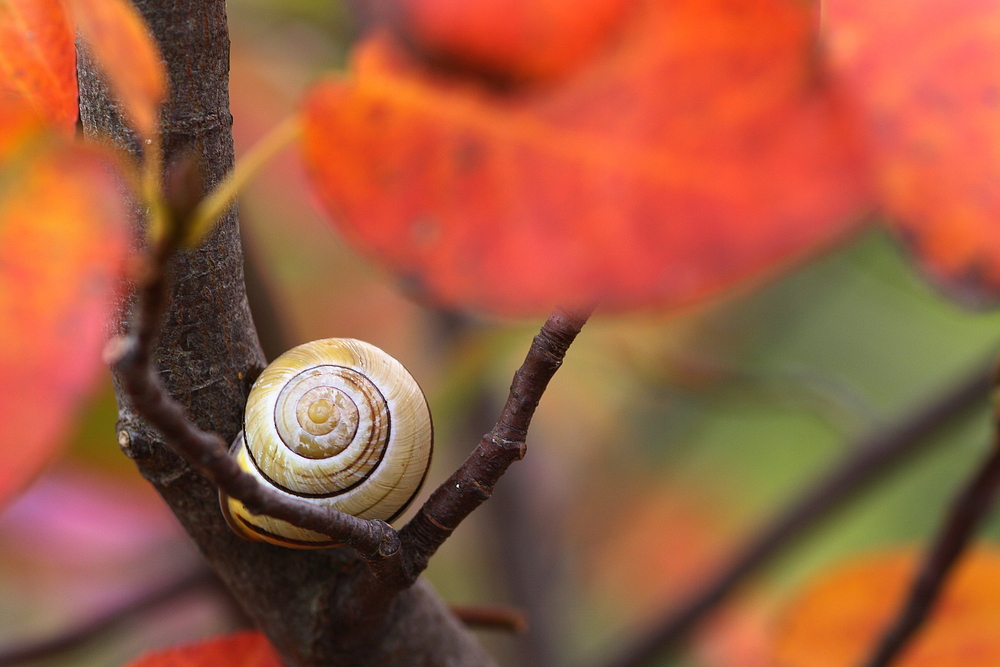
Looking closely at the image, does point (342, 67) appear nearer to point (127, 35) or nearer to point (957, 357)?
point (127, 35)

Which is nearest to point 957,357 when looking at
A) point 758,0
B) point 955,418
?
point 955,418

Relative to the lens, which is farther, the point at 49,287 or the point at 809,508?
the point at 809,508

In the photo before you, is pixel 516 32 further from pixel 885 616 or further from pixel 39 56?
pixel 885 616

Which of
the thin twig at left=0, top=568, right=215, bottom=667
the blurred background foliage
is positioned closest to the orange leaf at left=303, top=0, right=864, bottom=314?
the blurred background foliage

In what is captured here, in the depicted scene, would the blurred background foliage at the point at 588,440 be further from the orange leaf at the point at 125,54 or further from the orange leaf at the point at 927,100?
the orange leaf at the point at 125,54

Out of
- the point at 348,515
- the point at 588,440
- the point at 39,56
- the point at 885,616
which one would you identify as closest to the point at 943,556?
the point at 885,616

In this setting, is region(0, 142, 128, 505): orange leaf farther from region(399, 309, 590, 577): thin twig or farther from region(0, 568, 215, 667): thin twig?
region(0, 568, 215, 667): thin twig

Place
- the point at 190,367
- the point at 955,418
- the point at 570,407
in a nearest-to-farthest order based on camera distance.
→ 1. the point at 190,367
2. the point at 955,418
3. the point at 570,407

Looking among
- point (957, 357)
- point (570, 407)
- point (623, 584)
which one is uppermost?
point (957, 357)
